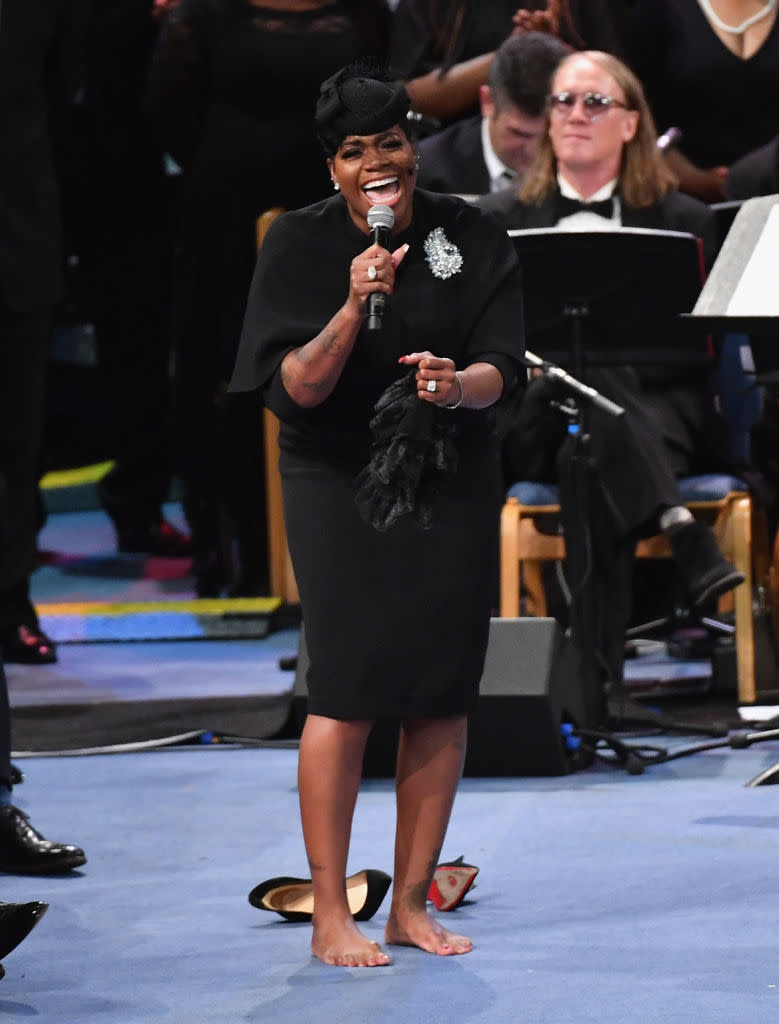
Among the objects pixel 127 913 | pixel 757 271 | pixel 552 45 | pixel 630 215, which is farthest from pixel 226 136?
pixel 127 913

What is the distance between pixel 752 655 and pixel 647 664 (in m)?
0.69

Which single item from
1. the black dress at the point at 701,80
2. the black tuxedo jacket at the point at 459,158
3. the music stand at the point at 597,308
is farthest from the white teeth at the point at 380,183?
the black dress at the point at 701,80

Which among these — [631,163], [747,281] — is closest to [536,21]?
[631,163]

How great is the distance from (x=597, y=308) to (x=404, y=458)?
1.72 metres

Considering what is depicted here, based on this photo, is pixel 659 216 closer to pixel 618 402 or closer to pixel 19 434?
pixel 618 402

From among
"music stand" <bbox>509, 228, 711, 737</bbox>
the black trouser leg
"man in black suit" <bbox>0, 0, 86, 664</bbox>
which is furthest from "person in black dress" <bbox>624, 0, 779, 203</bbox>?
the black trouser leg

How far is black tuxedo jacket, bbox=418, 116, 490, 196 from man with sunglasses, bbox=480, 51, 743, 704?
48cm

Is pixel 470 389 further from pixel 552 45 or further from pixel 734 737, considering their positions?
pixel 552 45

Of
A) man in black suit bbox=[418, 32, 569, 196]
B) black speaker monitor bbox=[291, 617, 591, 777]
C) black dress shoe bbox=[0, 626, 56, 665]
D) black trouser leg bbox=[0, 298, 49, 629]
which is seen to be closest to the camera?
black speaker monitor bbox=[291, 617, 591, 777]

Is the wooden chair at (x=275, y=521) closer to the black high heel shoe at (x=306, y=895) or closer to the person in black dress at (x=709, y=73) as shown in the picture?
the person in black dress at (x=709, y=73)

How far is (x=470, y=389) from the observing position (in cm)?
286

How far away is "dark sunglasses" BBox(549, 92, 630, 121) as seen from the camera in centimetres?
490

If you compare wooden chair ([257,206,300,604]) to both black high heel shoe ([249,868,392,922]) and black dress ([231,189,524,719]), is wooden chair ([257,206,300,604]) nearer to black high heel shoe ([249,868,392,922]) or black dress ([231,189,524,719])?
black high heel shoe ([249,868,392,922])

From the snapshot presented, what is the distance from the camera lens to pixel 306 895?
3238 millimetres
